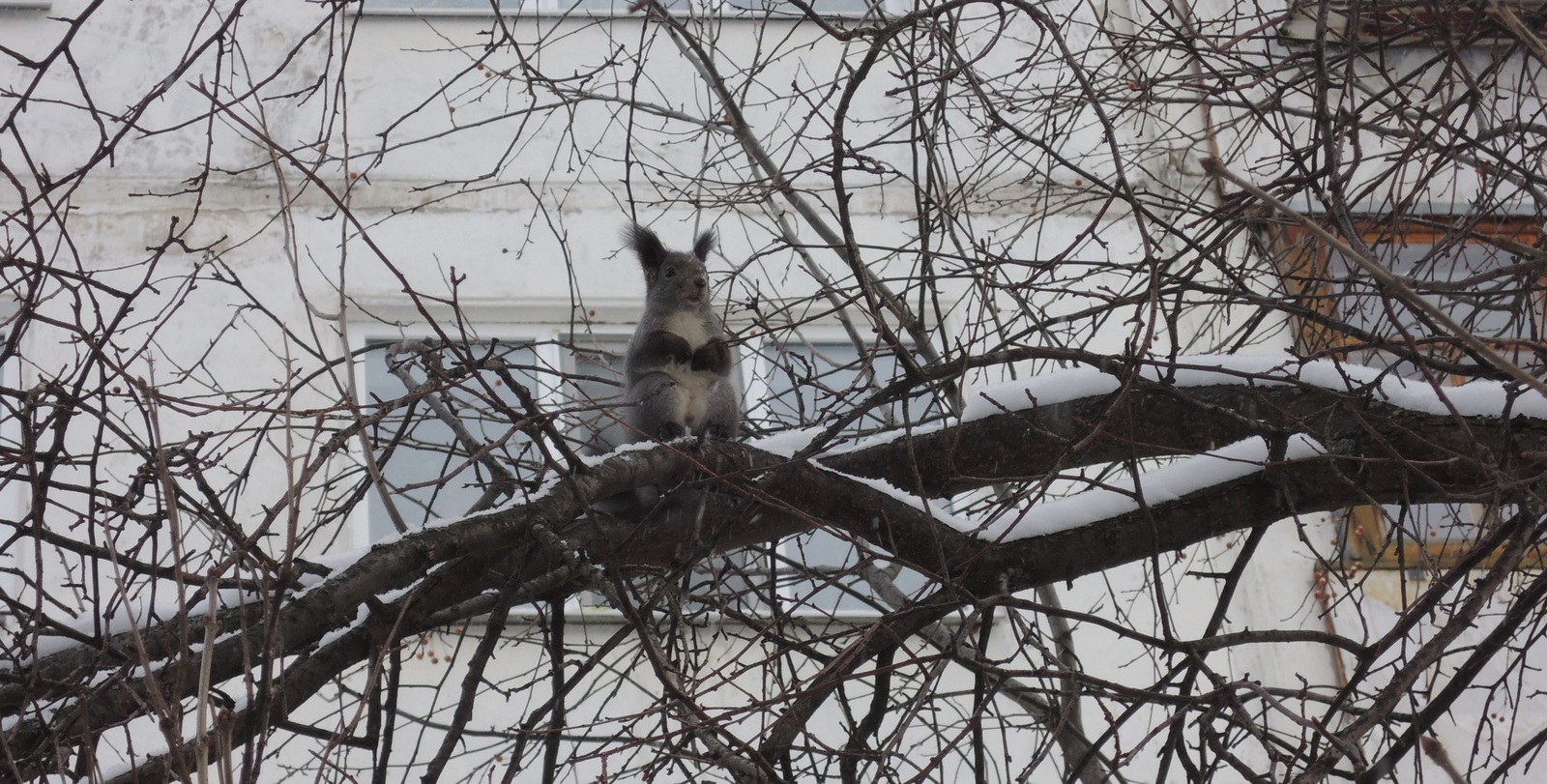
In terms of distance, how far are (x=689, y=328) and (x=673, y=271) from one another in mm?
294

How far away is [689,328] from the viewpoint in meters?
4.62

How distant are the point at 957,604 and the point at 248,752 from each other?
135 centimetres

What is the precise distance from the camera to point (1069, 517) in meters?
3.27

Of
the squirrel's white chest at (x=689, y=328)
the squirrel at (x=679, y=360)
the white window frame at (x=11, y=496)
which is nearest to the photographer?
the squirrel at (x=679, y=360)

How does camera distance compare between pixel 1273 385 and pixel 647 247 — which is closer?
pixel 1273 385

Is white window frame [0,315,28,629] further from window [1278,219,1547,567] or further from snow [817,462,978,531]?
window [1278,219,1547,567]

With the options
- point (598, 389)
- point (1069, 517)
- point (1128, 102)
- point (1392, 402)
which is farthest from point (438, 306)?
point (1392, 402)

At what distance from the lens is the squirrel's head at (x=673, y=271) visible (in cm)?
468

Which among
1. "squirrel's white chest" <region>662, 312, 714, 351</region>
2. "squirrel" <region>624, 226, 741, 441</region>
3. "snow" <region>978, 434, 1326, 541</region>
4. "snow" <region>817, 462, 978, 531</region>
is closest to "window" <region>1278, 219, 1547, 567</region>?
"snow" <region>978, 434, 1326, 541</region>

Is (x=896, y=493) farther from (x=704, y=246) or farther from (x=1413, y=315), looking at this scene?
(x=1413, y=315)

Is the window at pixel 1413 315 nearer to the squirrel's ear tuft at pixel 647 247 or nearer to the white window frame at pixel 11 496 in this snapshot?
the squirrel's ear tuft at pixel 647 247

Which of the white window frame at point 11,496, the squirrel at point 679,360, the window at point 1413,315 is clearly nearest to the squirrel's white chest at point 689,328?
the squirrel at point 679,360

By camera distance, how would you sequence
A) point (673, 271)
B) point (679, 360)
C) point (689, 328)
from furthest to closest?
point (673, 271) → point (689, 328) → point (679, 360)

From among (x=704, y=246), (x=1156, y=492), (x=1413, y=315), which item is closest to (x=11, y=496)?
(x=704, y=246)
